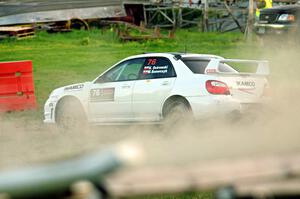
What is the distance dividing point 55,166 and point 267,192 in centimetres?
65

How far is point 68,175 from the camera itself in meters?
2.06

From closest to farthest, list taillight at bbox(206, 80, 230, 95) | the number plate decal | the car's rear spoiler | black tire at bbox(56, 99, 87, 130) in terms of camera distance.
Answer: taillight at bbox(206, 80, 230, 95) < the car's rear spoiler < the number plate decal < black tire at bbox(56, 99, 87, 130)

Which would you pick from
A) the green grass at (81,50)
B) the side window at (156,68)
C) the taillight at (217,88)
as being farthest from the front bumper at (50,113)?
the taillight at (217,88)

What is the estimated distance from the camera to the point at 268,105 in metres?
12.3

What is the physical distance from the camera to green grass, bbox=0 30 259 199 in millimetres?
21891

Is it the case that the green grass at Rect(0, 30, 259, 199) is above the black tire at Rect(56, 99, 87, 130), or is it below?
below

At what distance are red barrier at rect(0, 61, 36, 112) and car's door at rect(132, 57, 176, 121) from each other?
4174mm

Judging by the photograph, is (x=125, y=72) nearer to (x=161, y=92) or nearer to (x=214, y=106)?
(x=161, y=92)

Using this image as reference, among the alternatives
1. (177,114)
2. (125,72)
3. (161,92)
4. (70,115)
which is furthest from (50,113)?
(177,114)

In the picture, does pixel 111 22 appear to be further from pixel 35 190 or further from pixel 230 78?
pixel 35 190

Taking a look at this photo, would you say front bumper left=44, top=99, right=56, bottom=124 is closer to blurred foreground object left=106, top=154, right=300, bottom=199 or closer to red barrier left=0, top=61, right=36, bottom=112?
red barrier left=0, top=61, right=36, bottom=112

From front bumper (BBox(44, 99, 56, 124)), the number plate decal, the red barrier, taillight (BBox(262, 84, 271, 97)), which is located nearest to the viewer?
taillight (BBox(262, 84, 271, 97))

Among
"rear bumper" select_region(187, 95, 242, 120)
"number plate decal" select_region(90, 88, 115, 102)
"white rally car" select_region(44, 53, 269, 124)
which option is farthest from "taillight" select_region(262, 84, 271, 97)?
"number plate decal" select_region(90, 88, 115, 102)

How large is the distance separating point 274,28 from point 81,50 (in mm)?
14966
